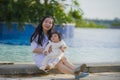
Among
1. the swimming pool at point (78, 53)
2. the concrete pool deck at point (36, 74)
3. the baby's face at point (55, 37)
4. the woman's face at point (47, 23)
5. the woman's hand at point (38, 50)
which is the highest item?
the woman's face at point (47, 23)

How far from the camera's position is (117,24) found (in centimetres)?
4884

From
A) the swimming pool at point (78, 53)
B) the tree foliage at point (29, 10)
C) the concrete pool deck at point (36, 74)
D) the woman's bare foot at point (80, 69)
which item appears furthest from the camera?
the tree foliage at point (29, 10)

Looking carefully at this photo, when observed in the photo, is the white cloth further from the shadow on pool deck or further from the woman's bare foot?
the woman's bare foot

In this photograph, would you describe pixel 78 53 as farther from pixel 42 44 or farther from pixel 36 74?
pixel 42 44

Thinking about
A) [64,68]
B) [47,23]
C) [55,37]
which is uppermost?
[47,23]

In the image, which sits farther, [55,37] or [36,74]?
[36,74]

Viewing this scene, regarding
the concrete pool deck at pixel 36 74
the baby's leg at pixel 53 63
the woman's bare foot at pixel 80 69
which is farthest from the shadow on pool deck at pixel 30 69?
the woman's bare foot at pixel 80 69

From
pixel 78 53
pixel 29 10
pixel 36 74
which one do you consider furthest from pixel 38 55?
pixel 29 10

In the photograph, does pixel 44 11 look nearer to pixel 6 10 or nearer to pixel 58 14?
pixel 58 14

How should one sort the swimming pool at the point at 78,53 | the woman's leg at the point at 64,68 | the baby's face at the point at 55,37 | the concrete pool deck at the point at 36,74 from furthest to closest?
the swimming pool at the point at 78,53, the concrete pool deck at the point at 36,74, the baby's face at the point at 55,37, the woman's leg at the point at 64,68

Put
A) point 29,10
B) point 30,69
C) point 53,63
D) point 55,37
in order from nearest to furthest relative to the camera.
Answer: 1. point 53,63
2. point 55,37
3. point 30,69
4. point 29,10

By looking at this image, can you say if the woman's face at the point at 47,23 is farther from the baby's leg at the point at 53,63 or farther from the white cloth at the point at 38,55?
the baby's leg at the point at 53,63

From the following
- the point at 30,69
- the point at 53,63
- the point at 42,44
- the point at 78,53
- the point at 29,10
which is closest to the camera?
the point at 53,63

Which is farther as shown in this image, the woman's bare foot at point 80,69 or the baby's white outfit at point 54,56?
the baby's white outfit at point 54,56
